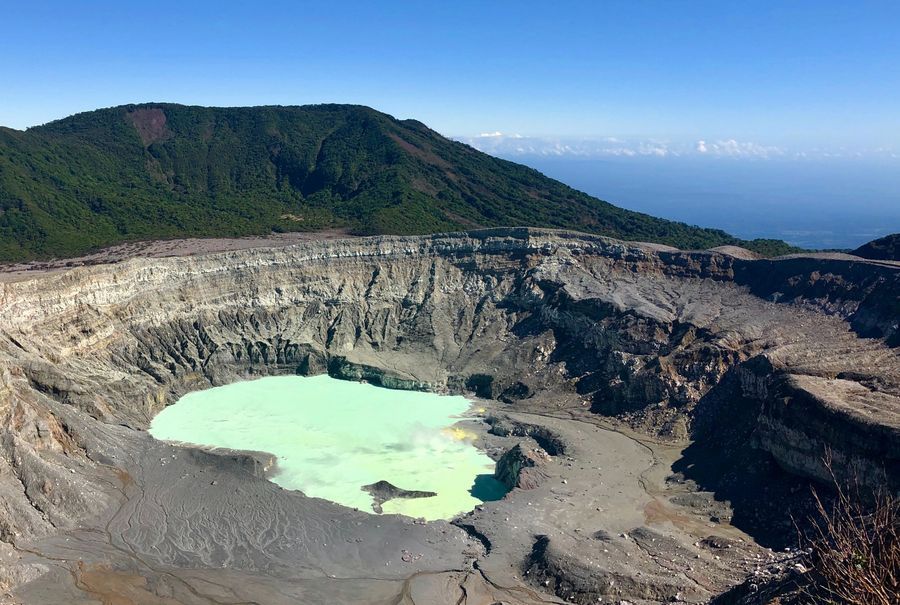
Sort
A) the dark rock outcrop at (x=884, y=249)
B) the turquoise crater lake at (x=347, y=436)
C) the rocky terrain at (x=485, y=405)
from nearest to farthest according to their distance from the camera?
the rocky terrain at (x=485, y=405) → the turquoise crater lake at (x=347, y=436) → the dark rock outcrop at (x=884, y=249)

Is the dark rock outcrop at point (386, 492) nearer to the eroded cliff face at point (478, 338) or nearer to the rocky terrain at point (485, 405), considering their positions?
the rocky terrain at point (485, 405)

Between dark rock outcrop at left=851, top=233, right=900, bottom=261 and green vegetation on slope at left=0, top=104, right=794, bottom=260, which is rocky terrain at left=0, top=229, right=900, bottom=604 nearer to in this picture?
dark rock outcrop at left=851, top=233, right=900, bottom=261

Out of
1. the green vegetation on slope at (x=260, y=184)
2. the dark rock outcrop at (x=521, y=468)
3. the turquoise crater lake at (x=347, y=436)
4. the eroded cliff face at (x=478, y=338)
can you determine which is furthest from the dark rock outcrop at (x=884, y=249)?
the turquoise crater lake at (x=347, y=436)

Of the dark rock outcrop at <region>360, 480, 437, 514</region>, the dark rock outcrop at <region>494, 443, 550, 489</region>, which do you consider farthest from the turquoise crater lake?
the dark rock outcrop at <region>494, 443, 550, 489</region>

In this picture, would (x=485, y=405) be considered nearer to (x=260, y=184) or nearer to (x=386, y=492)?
(x=386, y=492)

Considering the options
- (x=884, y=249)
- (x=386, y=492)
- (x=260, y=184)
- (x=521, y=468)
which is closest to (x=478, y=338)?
(x=521, y=468)

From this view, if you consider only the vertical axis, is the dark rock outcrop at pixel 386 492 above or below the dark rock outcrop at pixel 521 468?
below
